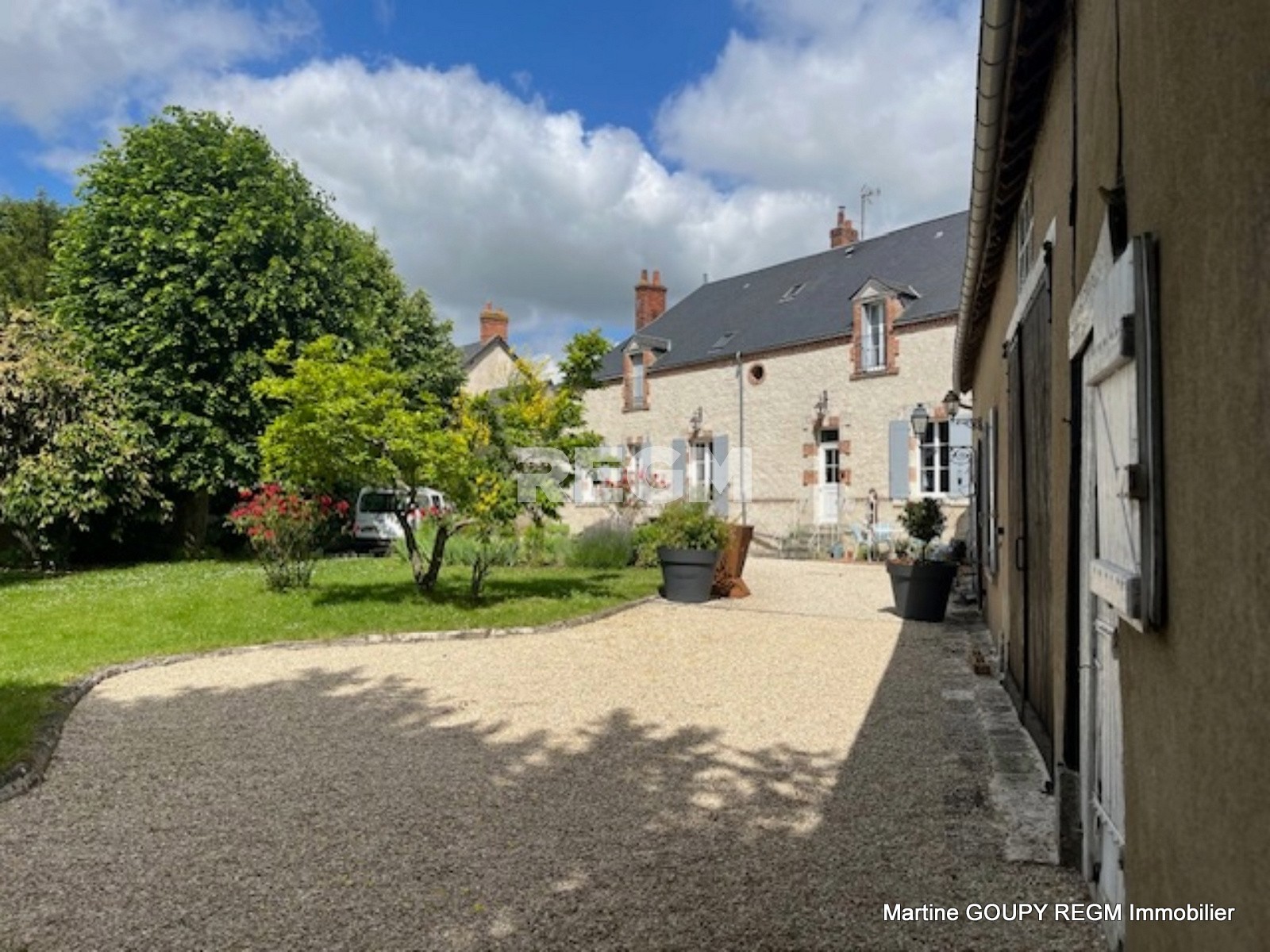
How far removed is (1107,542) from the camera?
7.75ft

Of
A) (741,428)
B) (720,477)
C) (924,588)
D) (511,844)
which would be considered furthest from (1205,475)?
(720,477)

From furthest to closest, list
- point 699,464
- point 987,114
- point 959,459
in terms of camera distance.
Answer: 1. point 699,464
2. point 959,459
3. point 987,114

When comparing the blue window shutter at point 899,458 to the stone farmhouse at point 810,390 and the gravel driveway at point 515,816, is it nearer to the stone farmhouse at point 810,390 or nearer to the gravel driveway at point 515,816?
the stone farmhouse at point 810,390

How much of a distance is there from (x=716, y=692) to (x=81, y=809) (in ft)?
11.7

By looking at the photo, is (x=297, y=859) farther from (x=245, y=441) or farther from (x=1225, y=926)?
(x=245, y=441)

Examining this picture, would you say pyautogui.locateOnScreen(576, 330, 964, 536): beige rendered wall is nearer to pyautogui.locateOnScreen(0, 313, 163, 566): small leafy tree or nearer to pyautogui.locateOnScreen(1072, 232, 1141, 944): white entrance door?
pyautogui.locateOnScreen(0, 313, 163, 566): small leafy tree

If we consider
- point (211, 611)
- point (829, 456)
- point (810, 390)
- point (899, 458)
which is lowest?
point (211, 611)

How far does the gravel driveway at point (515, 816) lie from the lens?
8.75ft

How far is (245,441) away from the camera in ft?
49.8

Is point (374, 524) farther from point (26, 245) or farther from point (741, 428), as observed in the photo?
point (26, 245)

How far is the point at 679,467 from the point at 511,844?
1902cm

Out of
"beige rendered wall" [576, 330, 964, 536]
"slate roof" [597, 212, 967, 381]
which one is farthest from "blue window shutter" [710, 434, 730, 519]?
"slate roof" [597, 212, 967, 381]

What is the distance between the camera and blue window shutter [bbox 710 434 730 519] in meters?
20.9

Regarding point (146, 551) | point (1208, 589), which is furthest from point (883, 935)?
point (146, 551)
